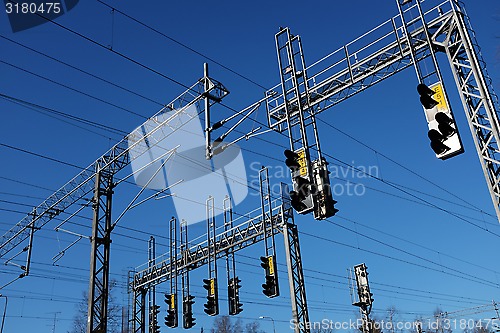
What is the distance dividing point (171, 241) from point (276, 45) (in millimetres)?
20347

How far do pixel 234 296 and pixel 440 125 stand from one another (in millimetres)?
18489

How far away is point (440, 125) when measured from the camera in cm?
832

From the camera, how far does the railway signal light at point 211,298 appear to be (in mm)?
25609

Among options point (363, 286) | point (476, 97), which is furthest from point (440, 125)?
point (363, 286)

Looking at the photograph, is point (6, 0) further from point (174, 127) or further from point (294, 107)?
point (294, 107)

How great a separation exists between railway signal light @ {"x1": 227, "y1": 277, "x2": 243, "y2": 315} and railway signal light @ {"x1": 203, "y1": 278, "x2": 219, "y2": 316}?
133 cm

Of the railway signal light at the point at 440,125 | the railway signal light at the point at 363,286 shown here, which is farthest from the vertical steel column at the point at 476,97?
the railway signal light at the point at 363,286

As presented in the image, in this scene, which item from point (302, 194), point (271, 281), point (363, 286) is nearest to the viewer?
point (302, 194)

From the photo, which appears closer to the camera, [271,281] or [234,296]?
[271,281]

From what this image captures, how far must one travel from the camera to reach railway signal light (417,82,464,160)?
818 cm

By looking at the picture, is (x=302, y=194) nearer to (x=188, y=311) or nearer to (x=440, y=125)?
(x=440, y=125)

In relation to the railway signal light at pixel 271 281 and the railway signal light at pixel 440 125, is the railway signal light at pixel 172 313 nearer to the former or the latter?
the railway signal light at pixel 271 281

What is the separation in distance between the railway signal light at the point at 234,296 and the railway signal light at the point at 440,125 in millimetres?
17834

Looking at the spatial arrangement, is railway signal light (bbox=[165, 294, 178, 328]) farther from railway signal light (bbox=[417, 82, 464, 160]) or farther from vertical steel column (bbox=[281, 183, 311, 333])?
railway signal light (bbox=[417, 82, 464, 160])
